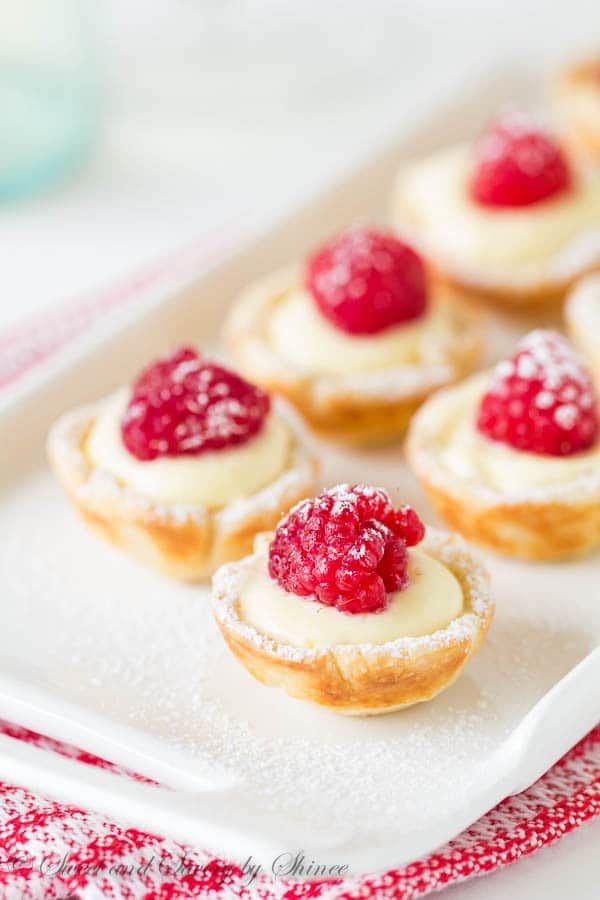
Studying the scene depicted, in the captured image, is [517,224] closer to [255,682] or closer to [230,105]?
[255,682]

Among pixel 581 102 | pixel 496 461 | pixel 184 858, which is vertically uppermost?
pixel 581 102

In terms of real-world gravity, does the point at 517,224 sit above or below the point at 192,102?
above

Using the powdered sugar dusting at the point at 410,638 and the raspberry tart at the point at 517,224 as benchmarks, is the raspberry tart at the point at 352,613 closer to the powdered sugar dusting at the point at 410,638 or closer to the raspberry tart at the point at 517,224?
the powdered sugar dusting at the point at 410,638

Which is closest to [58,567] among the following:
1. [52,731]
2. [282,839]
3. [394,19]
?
[52,731]

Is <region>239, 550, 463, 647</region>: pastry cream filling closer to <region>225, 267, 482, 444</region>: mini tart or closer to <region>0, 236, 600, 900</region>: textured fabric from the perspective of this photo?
<region>0, 236, 600, 900</region>: textured fabric

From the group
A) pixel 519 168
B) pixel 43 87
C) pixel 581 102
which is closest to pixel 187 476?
pixel 519 168

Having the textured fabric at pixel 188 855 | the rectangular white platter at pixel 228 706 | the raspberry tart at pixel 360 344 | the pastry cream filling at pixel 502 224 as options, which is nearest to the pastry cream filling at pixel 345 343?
the raspberry tart at pixel 360 344

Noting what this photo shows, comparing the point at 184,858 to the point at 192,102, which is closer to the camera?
the point at 184,858
